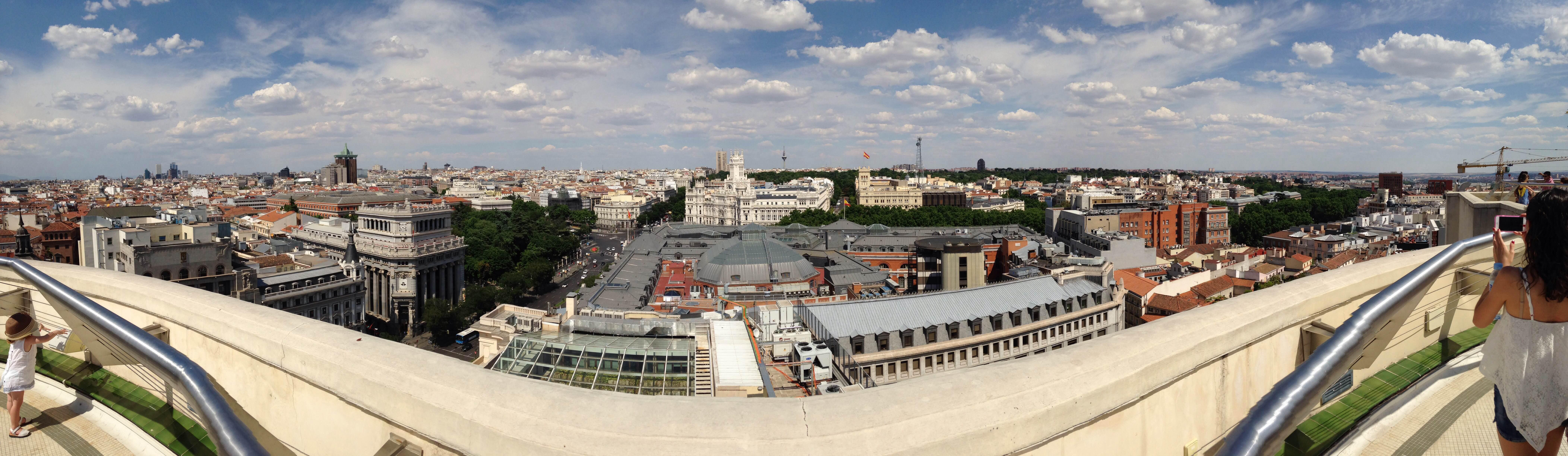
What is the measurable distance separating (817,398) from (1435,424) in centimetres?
312

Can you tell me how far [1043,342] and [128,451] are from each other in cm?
2094

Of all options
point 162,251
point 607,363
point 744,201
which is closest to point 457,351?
point 162,251

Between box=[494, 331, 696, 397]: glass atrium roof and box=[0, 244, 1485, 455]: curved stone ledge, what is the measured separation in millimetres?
6590

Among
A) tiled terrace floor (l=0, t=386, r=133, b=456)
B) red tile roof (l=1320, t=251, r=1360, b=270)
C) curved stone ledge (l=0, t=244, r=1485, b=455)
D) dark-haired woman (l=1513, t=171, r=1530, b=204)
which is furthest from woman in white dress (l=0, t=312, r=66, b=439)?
red tile roof (l=1320, t=251, r=1360, b=270)

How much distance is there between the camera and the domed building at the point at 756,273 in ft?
83.4

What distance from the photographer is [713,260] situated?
95.3 feet

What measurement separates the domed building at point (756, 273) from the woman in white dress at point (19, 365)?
2049 cm

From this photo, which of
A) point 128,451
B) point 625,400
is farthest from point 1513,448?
point 128,451

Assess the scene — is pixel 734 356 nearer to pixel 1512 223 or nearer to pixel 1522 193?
pixel 1522 193

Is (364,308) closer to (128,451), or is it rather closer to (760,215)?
(128,451)

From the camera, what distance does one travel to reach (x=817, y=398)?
188 centimetres

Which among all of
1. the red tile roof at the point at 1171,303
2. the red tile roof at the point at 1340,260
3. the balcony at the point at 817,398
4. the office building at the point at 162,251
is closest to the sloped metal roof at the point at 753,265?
the red tile roof at the point at 1171,303

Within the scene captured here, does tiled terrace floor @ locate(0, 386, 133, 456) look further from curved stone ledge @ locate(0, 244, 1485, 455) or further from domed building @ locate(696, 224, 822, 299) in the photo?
domed building @ locate(696, 224, 822, 299)

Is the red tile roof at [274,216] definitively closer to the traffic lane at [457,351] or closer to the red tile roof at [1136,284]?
the traffic lane at [457,351]
